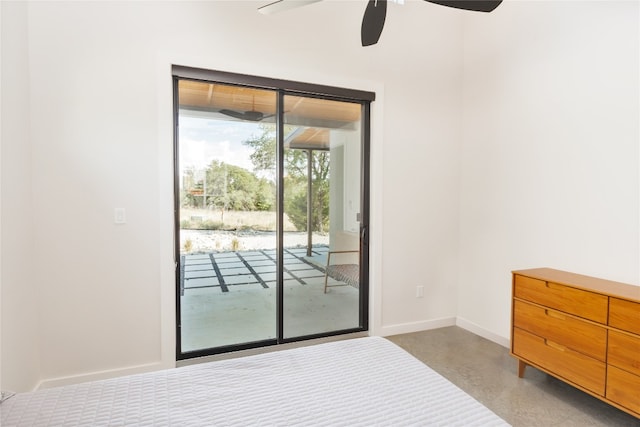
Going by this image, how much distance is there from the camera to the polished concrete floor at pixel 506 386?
2146 mm

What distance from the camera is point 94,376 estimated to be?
2.47 meters

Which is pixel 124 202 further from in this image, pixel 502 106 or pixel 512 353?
pixel 502 106

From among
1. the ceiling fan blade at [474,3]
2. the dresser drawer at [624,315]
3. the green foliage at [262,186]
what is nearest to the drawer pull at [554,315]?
the dresser drawer at [624,315]

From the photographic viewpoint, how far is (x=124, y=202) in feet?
8.22

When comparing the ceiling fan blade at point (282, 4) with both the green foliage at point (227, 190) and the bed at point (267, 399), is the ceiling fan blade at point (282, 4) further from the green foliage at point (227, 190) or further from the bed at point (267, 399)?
the bed at point (267, 399)

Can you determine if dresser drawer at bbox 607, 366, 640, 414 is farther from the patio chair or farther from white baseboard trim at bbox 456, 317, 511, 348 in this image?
the patio chair

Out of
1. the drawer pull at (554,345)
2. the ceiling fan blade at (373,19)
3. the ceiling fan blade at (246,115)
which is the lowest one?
the drawer pull at (554,345)

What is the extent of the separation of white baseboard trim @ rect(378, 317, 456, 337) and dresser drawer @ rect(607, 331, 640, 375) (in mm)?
1689

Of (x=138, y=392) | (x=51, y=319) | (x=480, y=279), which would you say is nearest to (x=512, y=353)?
(x=480, y=279)

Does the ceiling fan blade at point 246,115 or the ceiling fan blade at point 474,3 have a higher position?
the ceiling fan blade at point 474,3

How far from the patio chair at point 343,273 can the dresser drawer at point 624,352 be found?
6.23 feet

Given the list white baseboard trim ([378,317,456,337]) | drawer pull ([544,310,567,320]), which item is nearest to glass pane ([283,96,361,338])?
white baseboard trim ([378,317,456,337])

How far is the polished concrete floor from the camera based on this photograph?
7.04 ft

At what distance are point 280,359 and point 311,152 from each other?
6.47ft
